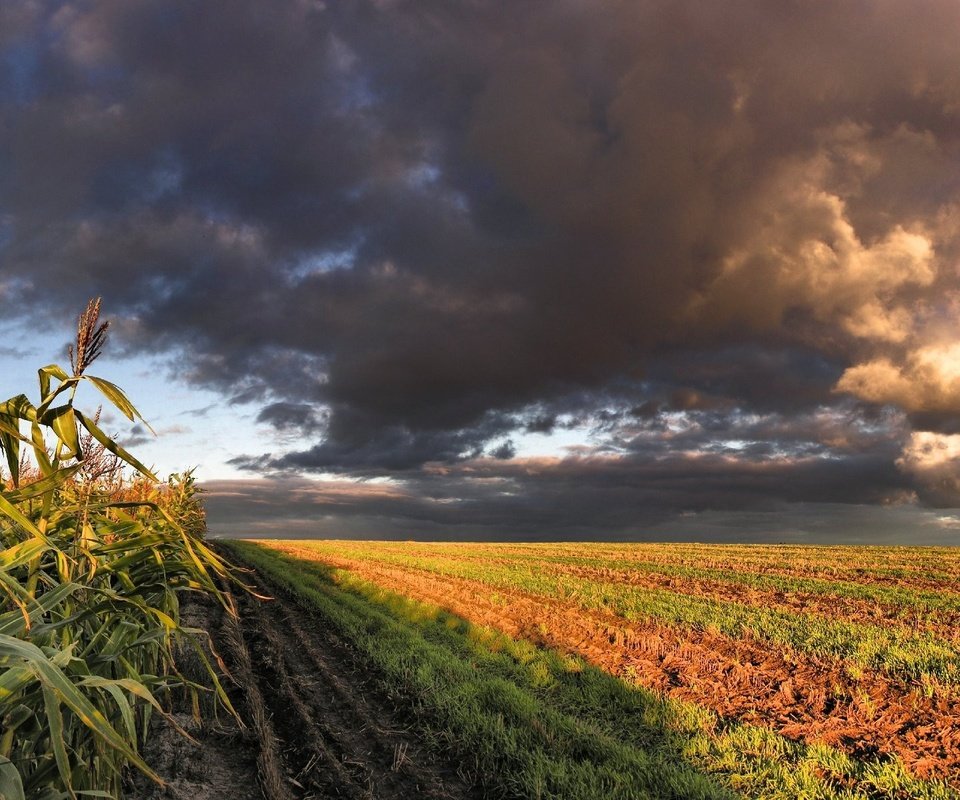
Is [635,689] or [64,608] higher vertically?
[64,608]

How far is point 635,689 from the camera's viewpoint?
9.38 meters

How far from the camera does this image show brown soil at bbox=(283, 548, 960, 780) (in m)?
7.64

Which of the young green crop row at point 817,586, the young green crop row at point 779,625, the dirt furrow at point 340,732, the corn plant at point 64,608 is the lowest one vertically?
the young green crop row at point 817,586

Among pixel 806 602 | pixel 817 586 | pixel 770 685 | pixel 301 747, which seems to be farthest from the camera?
pixel 817 586

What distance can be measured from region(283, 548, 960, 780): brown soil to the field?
0.04 meters

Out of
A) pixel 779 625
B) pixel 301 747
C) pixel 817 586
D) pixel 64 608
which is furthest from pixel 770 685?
pixel 817 586

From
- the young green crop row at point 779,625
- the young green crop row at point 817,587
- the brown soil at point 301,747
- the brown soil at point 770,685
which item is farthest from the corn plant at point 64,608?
the young green crop row at point 817,587

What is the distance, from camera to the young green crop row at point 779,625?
433 inches

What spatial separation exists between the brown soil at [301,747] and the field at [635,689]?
0.17ft

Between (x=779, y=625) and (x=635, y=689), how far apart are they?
6948 millimetres

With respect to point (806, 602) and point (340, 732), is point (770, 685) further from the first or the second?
point (806, 602)

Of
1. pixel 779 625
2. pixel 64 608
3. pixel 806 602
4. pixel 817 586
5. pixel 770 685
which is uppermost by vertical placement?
pixel 64 608

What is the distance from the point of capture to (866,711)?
8.52 m

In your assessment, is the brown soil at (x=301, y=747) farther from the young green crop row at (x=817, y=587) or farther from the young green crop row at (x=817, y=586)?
the young green crop row at (x=817, y=586)
